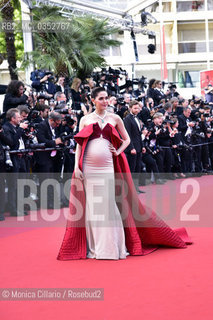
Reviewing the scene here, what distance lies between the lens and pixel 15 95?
1088 centimetres

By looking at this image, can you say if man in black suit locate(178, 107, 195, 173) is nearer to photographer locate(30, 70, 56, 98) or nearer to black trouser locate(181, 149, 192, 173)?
black trouser locate(181, 149, 192, 173)

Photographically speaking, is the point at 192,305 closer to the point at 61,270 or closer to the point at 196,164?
the point at 61,270

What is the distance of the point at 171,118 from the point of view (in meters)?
14.5

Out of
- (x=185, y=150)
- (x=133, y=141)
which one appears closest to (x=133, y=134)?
(x=133, y=141)

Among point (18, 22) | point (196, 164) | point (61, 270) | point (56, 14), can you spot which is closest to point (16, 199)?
point (61, 270)

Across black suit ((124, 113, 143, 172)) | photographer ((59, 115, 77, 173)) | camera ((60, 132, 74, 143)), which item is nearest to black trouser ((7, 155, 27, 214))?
camera ((60, 132, 74, 143))

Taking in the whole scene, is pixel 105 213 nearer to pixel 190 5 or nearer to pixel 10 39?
pixel 10 39

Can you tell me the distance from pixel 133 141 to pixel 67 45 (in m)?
7.04

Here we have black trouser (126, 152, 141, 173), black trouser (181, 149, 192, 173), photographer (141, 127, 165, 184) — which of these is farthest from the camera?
black trouser (181, 149, 192, 173)

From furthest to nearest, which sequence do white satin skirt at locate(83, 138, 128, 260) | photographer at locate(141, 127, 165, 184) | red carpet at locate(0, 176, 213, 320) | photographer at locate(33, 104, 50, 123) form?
photographer at locate(141, 127, 165, 184) → photographer at locate(33, 104, 50, 123) → white satin skirt at locate(83, 138, 128, 260) → red carpet at locate(0, 176, 213, 320)

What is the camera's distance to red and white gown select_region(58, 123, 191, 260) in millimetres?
6414

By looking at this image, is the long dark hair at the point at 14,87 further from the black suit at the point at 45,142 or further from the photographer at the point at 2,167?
the photographer at the point at 2,167

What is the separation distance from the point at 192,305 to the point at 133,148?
7.48 metres

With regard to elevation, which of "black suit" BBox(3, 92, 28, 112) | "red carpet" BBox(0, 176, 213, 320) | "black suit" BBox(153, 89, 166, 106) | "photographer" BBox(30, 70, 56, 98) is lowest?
"red carpet" BBox(0, 176, 213, 320)
